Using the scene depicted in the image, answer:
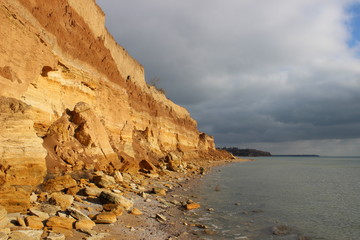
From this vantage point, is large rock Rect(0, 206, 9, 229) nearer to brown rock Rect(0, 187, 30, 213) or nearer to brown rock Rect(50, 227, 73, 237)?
Result: brown rock Rect(50, 227, 73, 237)

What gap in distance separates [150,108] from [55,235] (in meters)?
35.0

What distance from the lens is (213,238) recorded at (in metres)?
8.30

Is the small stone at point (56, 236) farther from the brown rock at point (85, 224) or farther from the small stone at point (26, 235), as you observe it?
the brown rock at point (85, 224)

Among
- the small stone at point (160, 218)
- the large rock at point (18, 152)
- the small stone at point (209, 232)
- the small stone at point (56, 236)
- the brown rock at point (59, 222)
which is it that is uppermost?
the large rock at point (18, 152)

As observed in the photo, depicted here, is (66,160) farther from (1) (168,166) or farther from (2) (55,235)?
(1) (168,166)

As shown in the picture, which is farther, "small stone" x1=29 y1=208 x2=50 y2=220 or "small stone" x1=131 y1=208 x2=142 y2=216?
"small stone" x1=131 y1=208 x2=142 y2=216

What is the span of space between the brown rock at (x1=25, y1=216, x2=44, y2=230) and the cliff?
107 centimetres

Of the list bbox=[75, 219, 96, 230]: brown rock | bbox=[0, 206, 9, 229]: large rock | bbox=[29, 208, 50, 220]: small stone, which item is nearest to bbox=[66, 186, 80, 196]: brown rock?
bbox=[29, 208, 50, 220]: small stone

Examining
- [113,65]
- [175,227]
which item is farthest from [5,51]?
[113,65]

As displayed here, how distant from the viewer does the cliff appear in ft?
29.9

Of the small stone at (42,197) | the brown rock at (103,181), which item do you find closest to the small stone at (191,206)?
the brown rock at (103,181)

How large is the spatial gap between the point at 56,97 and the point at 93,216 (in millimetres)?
10350

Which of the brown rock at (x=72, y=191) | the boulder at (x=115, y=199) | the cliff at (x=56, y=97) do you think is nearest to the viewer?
the cliff at (x=56, y=97)

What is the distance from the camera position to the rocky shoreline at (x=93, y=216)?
21.8 ft
